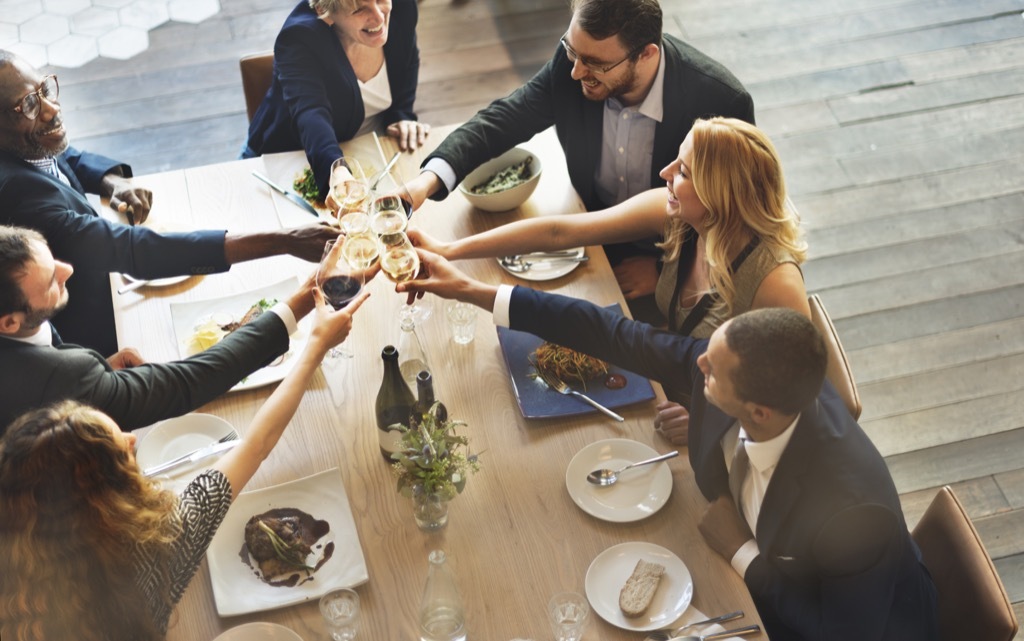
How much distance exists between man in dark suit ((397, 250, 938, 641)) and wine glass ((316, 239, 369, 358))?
0.85 meters

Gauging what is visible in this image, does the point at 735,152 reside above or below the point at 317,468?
above

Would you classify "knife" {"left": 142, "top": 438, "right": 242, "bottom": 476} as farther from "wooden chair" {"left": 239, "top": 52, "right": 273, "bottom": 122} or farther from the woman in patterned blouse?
"wooden chair" {"left": 239, "top": 52, "right": 273, "bottom": 122}

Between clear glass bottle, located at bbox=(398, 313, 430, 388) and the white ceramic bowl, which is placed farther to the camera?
the white ceramic bowl

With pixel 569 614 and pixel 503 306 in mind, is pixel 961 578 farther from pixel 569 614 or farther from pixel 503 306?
pixel 503 306

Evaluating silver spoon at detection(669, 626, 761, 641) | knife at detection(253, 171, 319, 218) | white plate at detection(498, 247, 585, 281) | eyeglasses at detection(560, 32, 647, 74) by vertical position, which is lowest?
silver spoon at detection(669, 626, 761, 641)

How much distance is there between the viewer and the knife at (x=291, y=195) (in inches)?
105

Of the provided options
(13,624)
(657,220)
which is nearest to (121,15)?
(657,220)

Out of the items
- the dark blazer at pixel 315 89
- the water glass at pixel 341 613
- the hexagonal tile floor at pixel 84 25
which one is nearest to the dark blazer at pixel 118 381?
the water glass at pixel 341 613

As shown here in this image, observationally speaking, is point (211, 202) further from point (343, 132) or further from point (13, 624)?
point (13, 624)

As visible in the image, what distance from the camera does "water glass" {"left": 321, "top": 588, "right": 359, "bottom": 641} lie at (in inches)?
68.4

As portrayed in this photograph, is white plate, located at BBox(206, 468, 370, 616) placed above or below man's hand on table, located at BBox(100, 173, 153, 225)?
below

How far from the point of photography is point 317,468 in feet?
6.75

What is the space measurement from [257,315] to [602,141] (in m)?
1.14

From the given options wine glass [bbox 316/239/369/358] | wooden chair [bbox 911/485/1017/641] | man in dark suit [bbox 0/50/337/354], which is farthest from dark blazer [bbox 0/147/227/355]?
wooden chair [bbox 911/485/1017/641]
